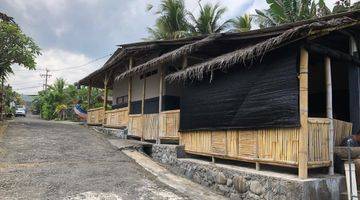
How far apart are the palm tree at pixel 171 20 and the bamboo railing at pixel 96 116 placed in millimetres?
10756

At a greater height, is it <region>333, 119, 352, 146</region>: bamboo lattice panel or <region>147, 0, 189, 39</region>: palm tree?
<region>147, 0, 189, 39</region>: palm tree

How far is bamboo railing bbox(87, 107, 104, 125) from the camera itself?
73.9 feet

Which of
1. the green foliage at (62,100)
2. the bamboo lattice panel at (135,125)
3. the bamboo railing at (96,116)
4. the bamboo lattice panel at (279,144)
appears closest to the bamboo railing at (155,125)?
the bamboo lattice panel at (135,125)

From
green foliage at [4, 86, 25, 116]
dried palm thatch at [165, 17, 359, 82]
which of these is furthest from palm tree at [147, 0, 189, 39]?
dried palm thatch at [165, 17, 359, 82]

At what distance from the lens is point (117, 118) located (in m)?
19.3

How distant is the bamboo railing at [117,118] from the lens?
60.0 feet

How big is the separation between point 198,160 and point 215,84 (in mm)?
2702

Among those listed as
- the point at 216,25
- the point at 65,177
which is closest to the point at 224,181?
the point at 65,177

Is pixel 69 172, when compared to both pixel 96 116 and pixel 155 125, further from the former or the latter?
pixel 96 116

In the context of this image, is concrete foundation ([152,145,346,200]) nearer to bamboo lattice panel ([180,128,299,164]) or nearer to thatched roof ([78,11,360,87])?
bamboo lattice panel ([180,128,299,164])

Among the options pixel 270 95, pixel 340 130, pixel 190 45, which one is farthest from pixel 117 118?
pixel 340 130

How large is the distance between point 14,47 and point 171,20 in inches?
555

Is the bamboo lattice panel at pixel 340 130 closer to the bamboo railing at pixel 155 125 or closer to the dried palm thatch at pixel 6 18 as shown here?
the bamboo railing at pixel 155 125

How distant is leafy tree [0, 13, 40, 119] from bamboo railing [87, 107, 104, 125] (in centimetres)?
465
